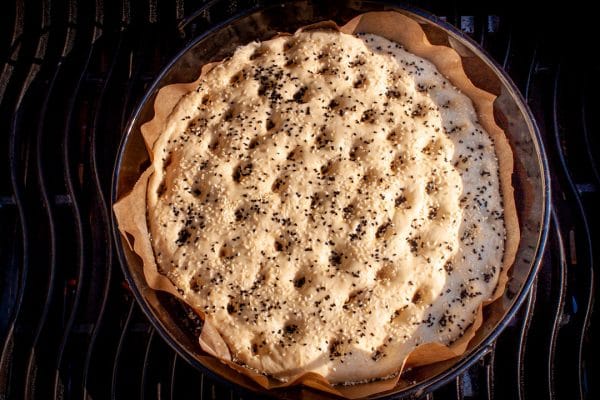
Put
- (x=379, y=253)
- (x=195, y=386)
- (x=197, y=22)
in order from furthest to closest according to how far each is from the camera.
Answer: (x=197, y=22) → (x=195, y=386) → (x=379, y=253)

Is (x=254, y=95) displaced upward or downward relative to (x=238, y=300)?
upward

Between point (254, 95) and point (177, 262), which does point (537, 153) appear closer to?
point (254, 95)

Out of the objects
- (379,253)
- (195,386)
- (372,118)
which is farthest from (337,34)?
(195,386)

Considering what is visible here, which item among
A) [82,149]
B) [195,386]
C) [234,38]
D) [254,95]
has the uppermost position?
[234,38]

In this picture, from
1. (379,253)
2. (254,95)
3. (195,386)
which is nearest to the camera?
(379,253)

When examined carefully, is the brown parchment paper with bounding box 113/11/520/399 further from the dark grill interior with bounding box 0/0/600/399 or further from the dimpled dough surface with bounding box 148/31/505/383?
the dark grill interior with bounding box 0/0/600/399

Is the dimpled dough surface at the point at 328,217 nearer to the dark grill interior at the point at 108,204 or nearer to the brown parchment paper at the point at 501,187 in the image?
the brown parchment paper at the point at 501,187

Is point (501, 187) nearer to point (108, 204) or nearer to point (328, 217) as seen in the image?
point (328, 217)
